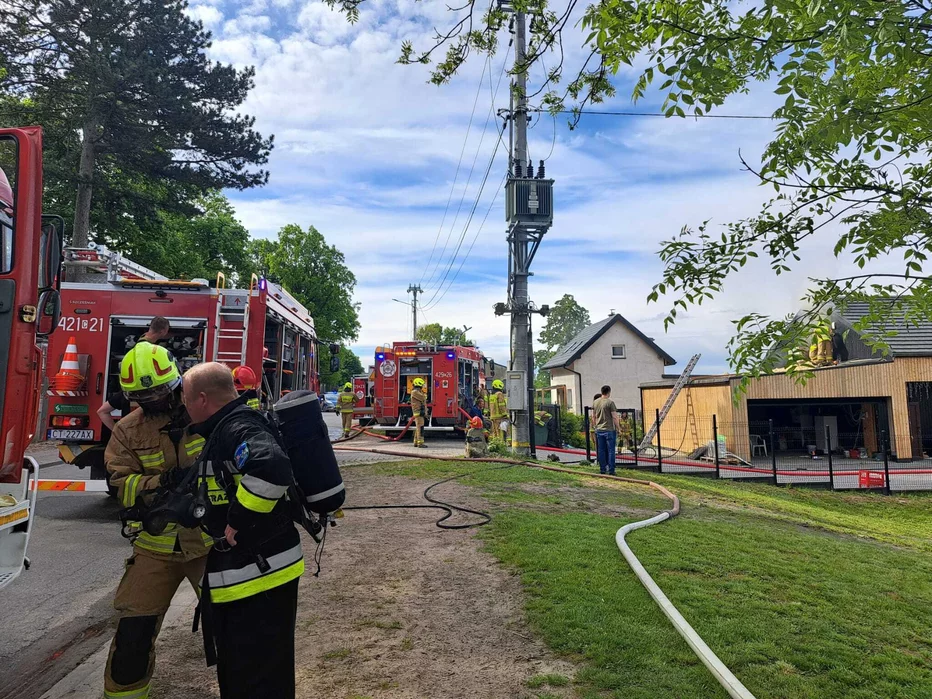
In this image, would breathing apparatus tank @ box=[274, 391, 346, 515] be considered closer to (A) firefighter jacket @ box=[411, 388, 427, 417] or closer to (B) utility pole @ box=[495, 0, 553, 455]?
(B) utility pole @ box=[495, 0, 553, 455]

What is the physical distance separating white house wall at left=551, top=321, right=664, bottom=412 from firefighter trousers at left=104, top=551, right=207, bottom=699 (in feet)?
107

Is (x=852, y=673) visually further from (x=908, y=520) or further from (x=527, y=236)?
(x=527, y=236)

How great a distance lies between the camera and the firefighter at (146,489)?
269cm

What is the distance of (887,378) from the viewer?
60.3 feet

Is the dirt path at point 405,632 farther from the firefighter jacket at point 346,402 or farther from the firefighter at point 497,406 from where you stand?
the firefighter jacket at point 346,402

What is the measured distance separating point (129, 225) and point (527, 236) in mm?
14247

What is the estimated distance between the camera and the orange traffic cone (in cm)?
718

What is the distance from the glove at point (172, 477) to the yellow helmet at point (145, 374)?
38 cm

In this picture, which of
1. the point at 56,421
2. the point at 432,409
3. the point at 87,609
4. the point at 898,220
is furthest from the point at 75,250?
the point at 432,409

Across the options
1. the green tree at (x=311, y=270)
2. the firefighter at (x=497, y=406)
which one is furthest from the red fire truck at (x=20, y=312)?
the green tree at (x=311, y=270)

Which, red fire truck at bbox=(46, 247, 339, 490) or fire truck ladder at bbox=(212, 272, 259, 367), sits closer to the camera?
red fire truck at bbox=(46, 247, 339, 490)

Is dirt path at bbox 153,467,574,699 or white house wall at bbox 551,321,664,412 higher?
white house wall at bbox 551,321,664,412

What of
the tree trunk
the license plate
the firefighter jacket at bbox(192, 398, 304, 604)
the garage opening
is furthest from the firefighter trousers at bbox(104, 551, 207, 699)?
the garage opening

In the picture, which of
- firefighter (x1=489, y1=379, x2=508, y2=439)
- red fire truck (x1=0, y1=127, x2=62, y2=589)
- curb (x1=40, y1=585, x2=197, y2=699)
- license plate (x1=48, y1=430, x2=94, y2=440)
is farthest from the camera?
firefighter (x1=489, y1=379, x2=508, y2=439)
